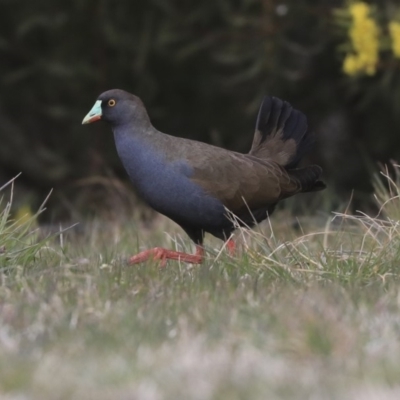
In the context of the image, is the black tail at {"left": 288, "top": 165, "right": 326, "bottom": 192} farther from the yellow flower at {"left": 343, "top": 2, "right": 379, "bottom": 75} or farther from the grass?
the yellow flower at {"left": 343, "top": 2, "right": 379, "bottom": 75}

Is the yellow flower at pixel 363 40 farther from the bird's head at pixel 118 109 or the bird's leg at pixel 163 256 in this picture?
the bird's leg at pixel 163 256

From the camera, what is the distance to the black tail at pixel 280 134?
23.2 ft

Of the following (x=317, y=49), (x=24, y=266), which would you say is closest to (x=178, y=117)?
(x=317, y=49)

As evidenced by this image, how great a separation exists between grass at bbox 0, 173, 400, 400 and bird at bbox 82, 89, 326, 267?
421 mm

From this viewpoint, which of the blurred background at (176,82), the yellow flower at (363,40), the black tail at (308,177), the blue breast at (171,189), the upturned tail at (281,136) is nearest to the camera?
the blue breast at (171,189)

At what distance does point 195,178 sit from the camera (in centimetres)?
631

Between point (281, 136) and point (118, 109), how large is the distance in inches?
41.8

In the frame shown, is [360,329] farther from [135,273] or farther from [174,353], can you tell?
[135,273]

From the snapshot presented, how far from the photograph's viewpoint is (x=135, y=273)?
5.29 meters

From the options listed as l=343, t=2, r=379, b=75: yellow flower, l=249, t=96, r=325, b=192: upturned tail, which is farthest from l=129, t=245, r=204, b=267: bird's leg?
l=343, t=2, r=379, b=75: yellow flower

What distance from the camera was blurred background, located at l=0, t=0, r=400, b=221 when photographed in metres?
10.7

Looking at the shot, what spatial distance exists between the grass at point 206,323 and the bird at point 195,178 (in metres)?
0.42

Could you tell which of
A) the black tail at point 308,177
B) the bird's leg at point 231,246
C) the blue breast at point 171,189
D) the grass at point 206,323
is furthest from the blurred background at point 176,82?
the grass at point 206,323

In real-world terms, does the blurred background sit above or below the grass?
below
